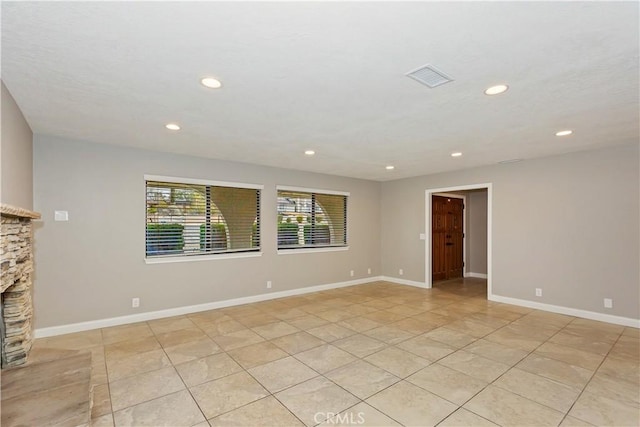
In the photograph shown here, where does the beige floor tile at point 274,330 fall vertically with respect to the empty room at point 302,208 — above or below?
below

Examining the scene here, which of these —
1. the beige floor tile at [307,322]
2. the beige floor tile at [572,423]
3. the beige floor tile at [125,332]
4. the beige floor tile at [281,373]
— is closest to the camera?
the beige floor tile at [572,423]

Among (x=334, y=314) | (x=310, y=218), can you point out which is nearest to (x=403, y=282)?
(x=310, y=218)

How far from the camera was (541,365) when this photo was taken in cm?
302

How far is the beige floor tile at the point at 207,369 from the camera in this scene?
2773 mm

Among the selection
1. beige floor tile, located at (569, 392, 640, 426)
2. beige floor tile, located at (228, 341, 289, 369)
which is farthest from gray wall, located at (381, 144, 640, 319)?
beige floor tile, located at (228, 341, 289, 369)

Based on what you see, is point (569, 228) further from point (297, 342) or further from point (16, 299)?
point (16, 299)

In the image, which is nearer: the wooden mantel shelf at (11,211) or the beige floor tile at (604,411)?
the wooden mantel shelf at (11,211)

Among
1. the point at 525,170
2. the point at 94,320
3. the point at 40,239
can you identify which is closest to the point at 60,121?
the point at 40,239

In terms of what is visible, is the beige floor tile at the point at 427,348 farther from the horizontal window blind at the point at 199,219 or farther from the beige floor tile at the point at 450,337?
the horizontal window blind at the point at 199,219

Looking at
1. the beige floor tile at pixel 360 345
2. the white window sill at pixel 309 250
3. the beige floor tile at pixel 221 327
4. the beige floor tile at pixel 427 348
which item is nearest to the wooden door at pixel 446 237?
the white window sill at pixel 309 250

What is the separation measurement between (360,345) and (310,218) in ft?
10.6

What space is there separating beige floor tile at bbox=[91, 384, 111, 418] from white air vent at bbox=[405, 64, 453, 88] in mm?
3394

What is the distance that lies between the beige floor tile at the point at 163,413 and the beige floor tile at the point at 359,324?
7.41ft

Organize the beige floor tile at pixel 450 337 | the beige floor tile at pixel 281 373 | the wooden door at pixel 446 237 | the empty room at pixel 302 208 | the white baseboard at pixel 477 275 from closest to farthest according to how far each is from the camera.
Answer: the empty room at pixel 302 208, the beige floor tile at pixel 281 373, the beige floor tile at pixel 450 337, the wooden door at pixel 446 237, the white baseboard at pixel 477 275
